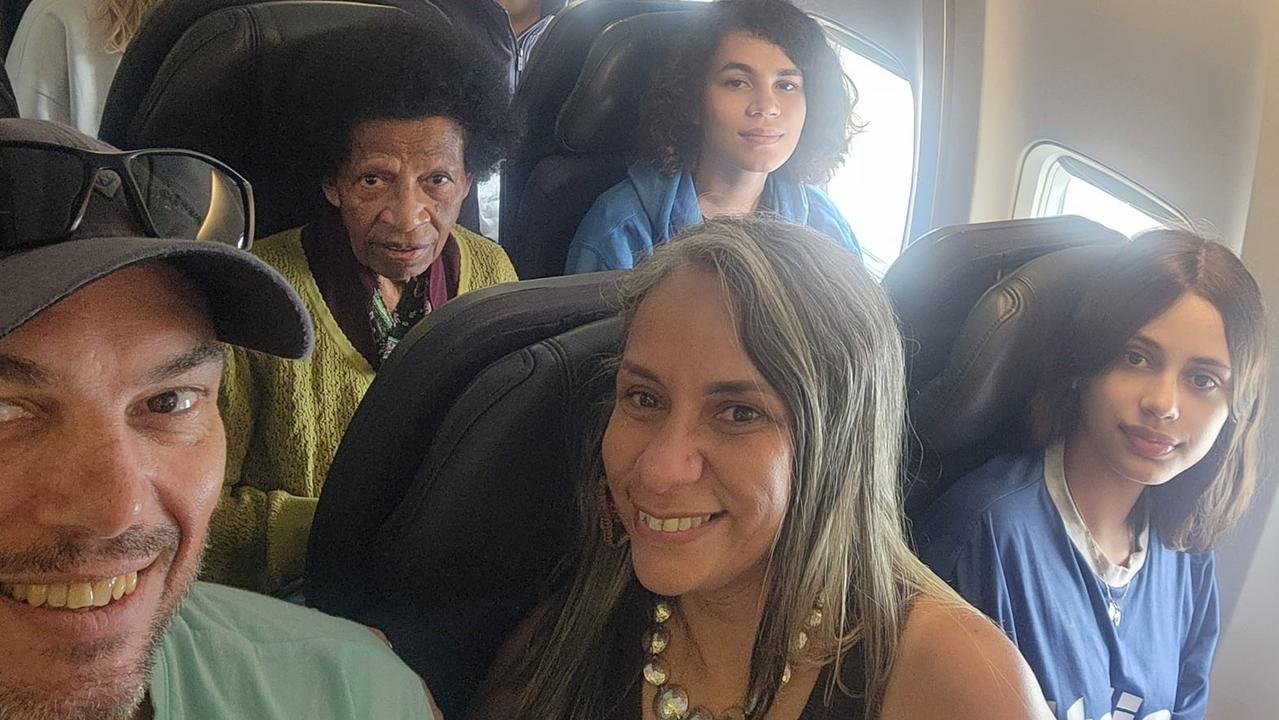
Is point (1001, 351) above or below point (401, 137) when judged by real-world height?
below

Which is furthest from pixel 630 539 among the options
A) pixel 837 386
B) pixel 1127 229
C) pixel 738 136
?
pixel 1127 229

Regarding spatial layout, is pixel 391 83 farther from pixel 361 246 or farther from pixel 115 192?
pixel 115 192

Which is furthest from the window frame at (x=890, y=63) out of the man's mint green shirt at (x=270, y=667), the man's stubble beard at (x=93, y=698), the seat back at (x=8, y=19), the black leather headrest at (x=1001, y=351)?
the man's stubble beard at (x=93, y=698)

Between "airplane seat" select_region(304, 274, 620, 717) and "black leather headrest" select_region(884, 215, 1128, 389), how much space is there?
56cm

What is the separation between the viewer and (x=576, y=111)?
266 cm

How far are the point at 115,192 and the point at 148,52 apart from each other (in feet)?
3.56

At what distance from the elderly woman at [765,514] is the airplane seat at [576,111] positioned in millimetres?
1523

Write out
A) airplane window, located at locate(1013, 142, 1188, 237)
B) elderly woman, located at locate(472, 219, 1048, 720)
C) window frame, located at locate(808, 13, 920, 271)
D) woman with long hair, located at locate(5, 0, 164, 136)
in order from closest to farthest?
elderly woman, located at locate(472, 219, 1048, 720), airplane window, located at locate(1013, 142, 1188, 237), woman with long hair, located at locate(5, 0, 164, 136), window frame, located at locate(808, 13, 920, 271)

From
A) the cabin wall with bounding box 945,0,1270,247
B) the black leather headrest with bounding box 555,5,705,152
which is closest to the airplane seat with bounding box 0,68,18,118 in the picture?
the black leather headrest with bounding box 555,5,705,152

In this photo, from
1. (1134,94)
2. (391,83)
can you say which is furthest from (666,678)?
(1134,94)

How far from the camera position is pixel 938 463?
1.68 meters

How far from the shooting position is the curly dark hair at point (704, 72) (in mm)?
2650

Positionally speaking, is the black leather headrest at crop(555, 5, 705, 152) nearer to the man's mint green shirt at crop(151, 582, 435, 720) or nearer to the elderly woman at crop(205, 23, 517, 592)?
the elderly woman at crop(205, 23, 517, 592)

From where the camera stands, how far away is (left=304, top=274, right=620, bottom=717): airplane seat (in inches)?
45.8
